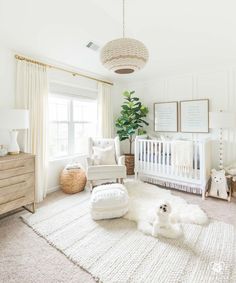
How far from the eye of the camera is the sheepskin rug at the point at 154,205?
228 cm

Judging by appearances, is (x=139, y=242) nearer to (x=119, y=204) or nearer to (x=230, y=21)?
(x=119, y=204)

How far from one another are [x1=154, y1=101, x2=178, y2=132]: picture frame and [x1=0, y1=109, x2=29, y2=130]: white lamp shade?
2.85 meters

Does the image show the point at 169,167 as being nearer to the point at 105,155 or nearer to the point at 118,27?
the point at 105,155

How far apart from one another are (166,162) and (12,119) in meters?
2.51

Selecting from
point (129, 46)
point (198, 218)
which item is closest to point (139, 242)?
point (198, 218)

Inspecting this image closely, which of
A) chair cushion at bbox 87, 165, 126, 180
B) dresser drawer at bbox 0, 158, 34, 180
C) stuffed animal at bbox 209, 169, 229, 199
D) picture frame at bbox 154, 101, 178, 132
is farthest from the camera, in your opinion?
picture frame at bbox 154, 101, 178, 132

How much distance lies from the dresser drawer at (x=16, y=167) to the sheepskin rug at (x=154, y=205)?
56.0 inches

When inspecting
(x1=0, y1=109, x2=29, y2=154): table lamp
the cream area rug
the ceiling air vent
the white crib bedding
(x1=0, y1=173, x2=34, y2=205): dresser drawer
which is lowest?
the cream area rug

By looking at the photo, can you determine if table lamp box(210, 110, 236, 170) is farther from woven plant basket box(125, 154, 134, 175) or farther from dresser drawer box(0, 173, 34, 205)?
dresser drawer box(0, 173, 34, 205)

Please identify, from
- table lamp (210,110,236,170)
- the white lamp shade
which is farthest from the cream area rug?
table lamp (210,110,236,170)

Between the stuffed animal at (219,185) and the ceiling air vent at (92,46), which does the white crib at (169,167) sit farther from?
the ceiling air vent at (92,46)

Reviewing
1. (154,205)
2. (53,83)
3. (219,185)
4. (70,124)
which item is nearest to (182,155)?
(219,185)

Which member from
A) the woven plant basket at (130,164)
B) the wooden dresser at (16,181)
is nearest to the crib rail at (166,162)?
the woven plant basket at (130,164)

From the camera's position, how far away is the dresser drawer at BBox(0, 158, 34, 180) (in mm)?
2141
